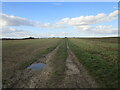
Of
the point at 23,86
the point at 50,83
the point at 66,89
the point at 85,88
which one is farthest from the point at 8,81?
the point at 85,88

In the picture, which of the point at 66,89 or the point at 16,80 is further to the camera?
the point at 16,80

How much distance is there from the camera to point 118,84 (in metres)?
6.73

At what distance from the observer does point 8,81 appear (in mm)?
8086

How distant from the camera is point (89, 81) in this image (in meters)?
7.39

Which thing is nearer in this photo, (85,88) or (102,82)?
(85,88)

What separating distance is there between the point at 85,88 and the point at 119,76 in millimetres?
3193

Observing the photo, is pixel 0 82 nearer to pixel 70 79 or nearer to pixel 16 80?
pixel 16 80

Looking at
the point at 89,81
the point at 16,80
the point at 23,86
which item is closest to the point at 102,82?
the point at 89,81

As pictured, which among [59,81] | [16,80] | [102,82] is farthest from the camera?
[16,80]

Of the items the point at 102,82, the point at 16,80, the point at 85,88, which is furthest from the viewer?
the point at 16,80

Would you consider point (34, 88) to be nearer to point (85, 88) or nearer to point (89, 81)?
point (85, 88)

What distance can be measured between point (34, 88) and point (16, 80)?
217 cm

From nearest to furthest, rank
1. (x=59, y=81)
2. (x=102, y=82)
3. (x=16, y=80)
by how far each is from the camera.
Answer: (x=102, y=82) → (x=59, y=81) → (x=16, y=80)

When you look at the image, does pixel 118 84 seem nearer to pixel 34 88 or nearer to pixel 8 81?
pixel 34 88
